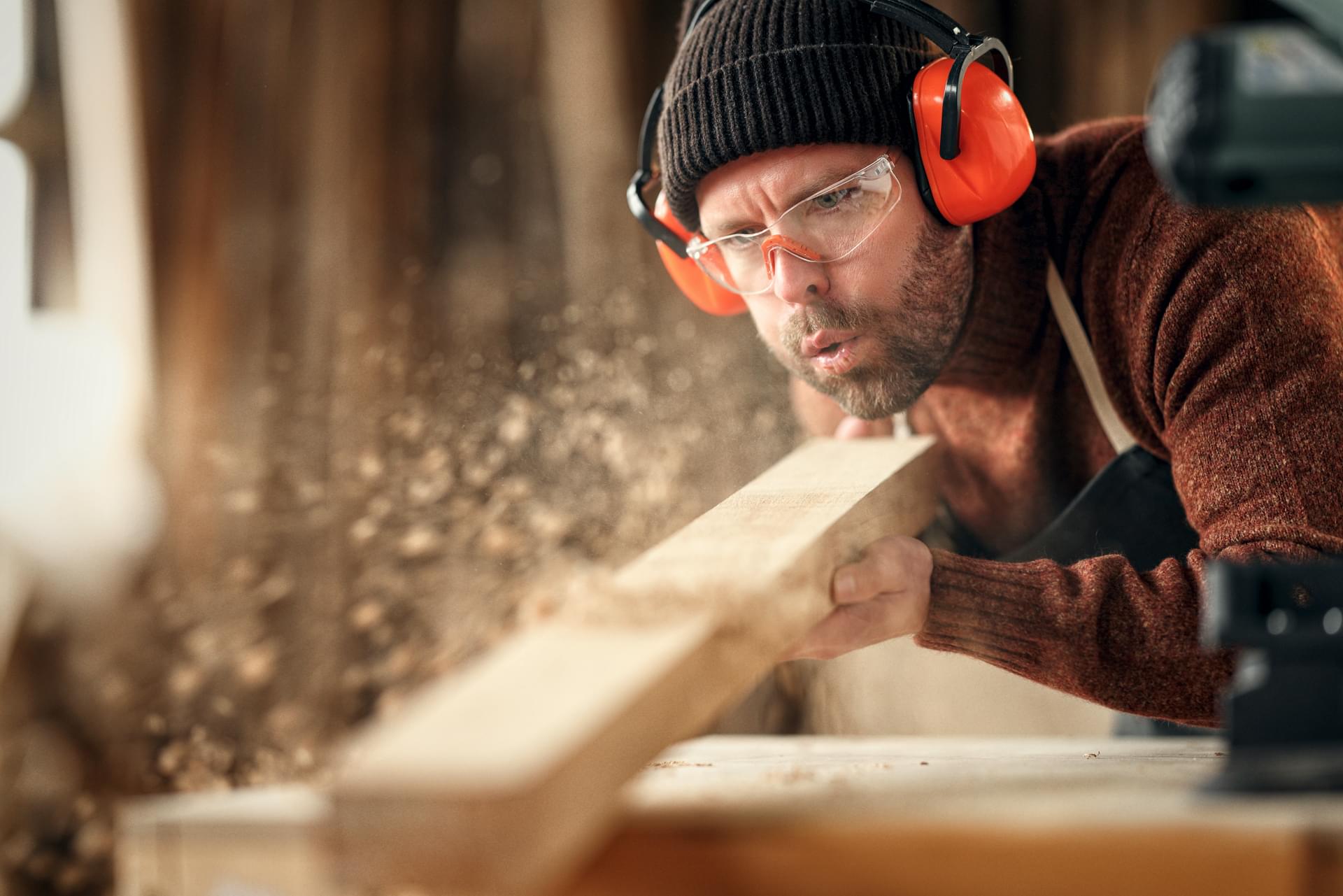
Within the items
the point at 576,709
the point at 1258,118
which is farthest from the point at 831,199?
the point at 576,709

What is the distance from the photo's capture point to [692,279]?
6.66ft

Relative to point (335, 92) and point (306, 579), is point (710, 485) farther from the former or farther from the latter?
point (335, 92)

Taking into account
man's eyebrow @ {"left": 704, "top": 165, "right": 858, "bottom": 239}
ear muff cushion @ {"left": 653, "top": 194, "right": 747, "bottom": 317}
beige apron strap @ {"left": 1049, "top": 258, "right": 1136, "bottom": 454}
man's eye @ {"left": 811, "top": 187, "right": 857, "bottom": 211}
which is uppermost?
man's eyebrow @ {"left": 704, "top": 165, "right": 858, "bottom": 239}

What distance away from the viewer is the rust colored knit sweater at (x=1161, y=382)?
142 centimetres

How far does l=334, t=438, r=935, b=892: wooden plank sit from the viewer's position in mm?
715

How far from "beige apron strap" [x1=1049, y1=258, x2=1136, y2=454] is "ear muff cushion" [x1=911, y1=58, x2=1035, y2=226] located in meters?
0.23

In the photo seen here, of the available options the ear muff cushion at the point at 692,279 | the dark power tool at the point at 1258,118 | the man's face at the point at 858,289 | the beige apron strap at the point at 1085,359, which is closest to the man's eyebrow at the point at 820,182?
the man's face at the point at 858,289

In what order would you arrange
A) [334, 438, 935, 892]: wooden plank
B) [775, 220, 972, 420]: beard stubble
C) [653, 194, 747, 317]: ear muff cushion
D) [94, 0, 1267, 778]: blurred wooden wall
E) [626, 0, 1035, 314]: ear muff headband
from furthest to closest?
[94, 0, 1267, 778]: blurred wooden wall < [653, 194, 747, 317]: ear muff cushion < [775, 220, 972, 420]: beard stubble < [626, 0, 1035, 314]: ear muff headband < [334, 438, 935, 892]: wooden plank

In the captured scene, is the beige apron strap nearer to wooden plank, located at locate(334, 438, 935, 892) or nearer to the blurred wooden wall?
wooden plank, located at locate(334, 438, 935, 892)

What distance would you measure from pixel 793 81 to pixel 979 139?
0.95ft

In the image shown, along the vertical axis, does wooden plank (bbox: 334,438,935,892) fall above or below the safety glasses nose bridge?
below

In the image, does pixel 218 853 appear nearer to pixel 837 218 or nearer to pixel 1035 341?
pixel 837 218

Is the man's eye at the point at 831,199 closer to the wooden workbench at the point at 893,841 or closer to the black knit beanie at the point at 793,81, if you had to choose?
the black knit beanie at the point at 793,81

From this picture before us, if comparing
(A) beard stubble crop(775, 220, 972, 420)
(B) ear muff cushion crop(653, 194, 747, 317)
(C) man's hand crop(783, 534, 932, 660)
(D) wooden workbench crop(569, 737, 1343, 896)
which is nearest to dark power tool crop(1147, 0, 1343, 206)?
(D) wooden workbench crop(569, 737, 1343, 896)
